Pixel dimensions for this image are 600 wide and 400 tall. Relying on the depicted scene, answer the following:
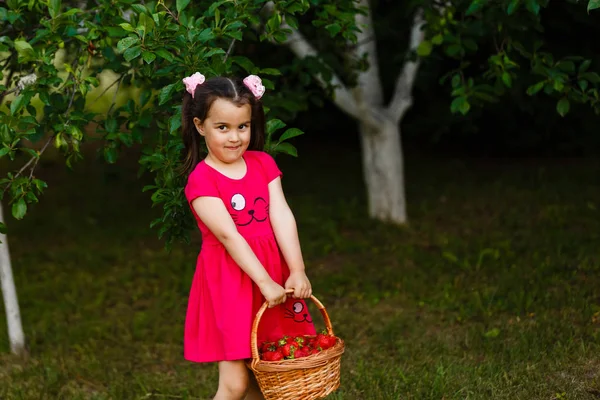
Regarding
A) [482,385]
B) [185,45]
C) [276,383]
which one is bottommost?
[482,385]

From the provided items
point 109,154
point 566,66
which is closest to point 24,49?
point 109,154

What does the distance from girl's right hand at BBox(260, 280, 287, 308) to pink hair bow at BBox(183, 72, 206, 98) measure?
697mm

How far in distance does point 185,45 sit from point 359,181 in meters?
4.96

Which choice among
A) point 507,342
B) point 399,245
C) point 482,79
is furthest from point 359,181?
point 507,342

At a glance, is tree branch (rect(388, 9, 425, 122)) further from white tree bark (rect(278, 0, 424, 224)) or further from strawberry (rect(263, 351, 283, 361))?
strawberry (rect(263, 351, 283, 361))

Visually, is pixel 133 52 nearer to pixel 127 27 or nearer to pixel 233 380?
pixel 127 27

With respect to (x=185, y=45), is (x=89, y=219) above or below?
below

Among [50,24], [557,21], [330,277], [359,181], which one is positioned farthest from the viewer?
[359,181]

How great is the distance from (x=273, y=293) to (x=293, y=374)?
27cm

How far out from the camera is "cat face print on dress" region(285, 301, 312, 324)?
9.40 ft

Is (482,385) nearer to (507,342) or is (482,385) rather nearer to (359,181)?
(507,342)

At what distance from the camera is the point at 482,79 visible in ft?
14.7

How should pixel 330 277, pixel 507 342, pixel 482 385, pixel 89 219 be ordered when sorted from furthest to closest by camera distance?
pixel 89 219, pixel 330 277, pixel 507 342, pixel 482 385

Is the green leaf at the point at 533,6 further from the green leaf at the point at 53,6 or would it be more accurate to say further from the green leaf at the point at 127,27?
the green leaf at the point at 53,6
